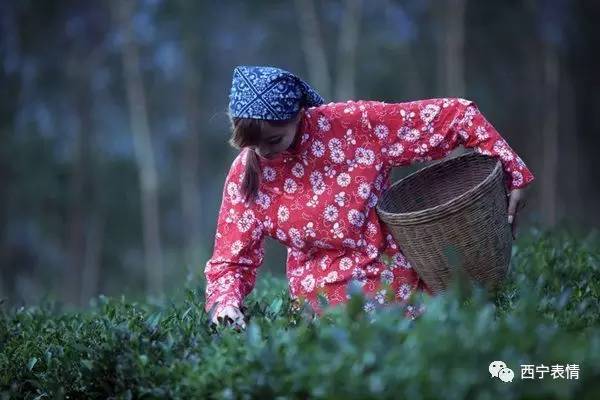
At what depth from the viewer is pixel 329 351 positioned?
2.09 meters

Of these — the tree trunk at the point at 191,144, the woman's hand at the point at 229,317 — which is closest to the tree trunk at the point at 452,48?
the tree trunk at the point at 191,144

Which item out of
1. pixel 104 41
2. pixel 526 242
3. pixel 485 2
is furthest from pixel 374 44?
pixel 526 242

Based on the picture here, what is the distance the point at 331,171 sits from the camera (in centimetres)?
326

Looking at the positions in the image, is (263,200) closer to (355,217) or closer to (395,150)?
(355,217)

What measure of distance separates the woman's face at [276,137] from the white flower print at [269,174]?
0.13 meters

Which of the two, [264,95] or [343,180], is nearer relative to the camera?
[264,95]

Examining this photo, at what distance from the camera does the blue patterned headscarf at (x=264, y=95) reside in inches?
117

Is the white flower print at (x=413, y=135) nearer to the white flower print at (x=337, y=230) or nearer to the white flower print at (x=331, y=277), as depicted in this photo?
the white flower print at (x=337, y=230)

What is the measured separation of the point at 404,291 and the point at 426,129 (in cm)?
66

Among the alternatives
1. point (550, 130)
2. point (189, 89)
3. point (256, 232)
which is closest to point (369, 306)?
point (256, 232)

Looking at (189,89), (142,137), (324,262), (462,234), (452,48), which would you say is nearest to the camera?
(462,234)

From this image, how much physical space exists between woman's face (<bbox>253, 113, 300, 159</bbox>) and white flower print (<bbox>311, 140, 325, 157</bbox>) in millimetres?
122

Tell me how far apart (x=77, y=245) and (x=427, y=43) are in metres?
8.83

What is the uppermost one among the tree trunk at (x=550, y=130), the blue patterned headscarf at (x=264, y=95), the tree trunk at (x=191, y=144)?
the blue patterned headscarf at (x=264, y=95)
